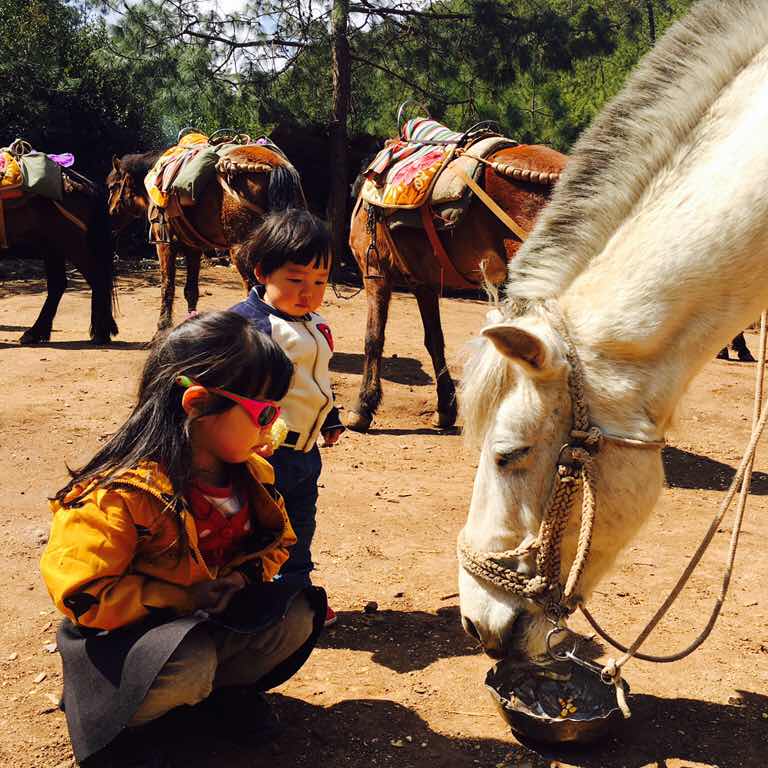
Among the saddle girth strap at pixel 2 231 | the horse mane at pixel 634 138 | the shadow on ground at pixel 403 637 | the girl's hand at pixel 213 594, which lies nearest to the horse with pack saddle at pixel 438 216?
the shadow on ground at pixel 403 637

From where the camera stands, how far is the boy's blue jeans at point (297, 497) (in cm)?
255

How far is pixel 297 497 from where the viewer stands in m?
2.60

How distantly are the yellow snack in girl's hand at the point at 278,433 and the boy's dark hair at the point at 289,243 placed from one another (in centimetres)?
48

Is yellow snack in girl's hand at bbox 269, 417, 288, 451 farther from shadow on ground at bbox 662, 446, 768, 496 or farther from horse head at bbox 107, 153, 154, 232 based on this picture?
horse head at bbox 107, 153, 154, 232

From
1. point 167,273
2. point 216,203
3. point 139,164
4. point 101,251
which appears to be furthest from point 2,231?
point 216,203

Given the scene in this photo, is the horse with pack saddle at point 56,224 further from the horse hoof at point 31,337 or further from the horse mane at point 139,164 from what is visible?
the horse mane at point 139,164

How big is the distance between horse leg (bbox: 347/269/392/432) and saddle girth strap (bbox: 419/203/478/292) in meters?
0.47

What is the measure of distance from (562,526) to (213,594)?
2.75 feet

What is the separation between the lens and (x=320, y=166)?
42.2 feet

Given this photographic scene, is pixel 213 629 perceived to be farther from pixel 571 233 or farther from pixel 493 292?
pixel 571 233

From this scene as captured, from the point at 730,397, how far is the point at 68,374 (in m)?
5.11

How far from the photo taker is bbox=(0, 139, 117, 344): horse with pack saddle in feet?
24.7

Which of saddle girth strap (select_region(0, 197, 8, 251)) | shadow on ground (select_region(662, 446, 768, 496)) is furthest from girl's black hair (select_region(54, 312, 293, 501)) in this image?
saddle girth strap (select_region(0, 197, 8, 251))

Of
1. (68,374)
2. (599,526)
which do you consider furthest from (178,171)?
Result: (599,526)
